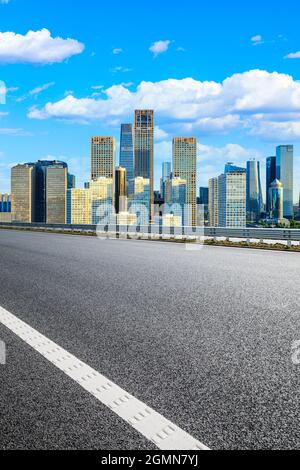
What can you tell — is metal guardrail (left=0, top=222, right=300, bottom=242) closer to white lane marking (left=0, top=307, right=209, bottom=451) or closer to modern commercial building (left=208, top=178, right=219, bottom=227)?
white lane marking (left=0, top=307, right=209, bottom=451)

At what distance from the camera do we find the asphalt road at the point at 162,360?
337 cm

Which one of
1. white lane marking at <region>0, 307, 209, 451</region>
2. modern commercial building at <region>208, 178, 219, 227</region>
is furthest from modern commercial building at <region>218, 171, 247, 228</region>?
white lane marking at <region>0, 307, 209, 451</region>

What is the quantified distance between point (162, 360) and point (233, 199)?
427 ft

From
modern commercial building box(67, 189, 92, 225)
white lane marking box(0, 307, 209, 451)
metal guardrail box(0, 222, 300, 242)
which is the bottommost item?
white lane marking box(0, 307, 209, 451)

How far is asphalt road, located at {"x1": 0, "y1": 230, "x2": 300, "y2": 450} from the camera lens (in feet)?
11.0

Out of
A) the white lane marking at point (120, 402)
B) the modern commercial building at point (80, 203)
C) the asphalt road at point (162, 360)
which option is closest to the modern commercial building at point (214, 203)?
the modern commercial building at point (80, 203)

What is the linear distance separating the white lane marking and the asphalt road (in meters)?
0.07

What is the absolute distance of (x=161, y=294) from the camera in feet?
30.2

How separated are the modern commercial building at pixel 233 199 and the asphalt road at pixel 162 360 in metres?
118

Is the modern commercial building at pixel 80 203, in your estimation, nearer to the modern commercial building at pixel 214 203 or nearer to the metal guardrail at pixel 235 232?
the modern commercial building at pixel 214 203

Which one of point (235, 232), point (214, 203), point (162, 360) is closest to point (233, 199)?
point (214, 203)

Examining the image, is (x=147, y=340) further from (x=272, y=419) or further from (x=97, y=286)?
(x=97, y=286)

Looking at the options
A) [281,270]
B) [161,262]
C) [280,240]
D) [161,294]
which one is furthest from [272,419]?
[280,240]

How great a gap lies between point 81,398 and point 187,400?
0.83 meters
